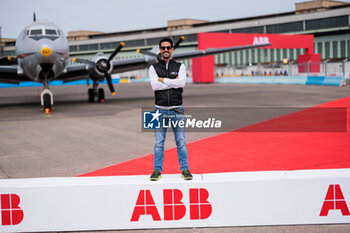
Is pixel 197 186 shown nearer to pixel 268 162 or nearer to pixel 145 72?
pixel 268 162

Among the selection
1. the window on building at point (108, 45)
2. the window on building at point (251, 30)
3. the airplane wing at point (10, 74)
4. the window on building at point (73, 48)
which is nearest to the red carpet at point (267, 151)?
the airplane wing at point (10, 74)

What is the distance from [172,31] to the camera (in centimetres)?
9044

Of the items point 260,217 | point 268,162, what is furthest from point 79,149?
point 260,217

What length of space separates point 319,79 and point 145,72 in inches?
1894

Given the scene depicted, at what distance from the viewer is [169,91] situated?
5.23 metres

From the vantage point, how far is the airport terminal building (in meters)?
66.4

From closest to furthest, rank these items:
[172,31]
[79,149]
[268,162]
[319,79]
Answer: [268,162] → [79,149] → [319,79] → [172,31]

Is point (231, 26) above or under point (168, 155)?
above

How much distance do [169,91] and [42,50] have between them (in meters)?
13.9

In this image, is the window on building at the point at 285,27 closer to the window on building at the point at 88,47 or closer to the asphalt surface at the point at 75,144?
the window on building at the point at 88,47

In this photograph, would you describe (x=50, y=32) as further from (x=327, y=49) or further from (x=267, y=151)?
(x=327, y=49)

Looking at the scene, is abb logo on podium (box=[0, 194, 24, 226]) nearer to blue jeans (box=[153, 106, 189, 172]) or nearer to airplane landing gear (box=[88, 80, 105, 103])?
blue jeans (box=[153, 106, 189, 172])

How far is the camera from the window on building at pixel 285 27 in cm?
7356

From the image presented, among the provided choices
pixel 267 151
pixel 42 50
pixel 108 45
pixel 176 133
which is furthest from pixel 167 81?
pixel 108 45
